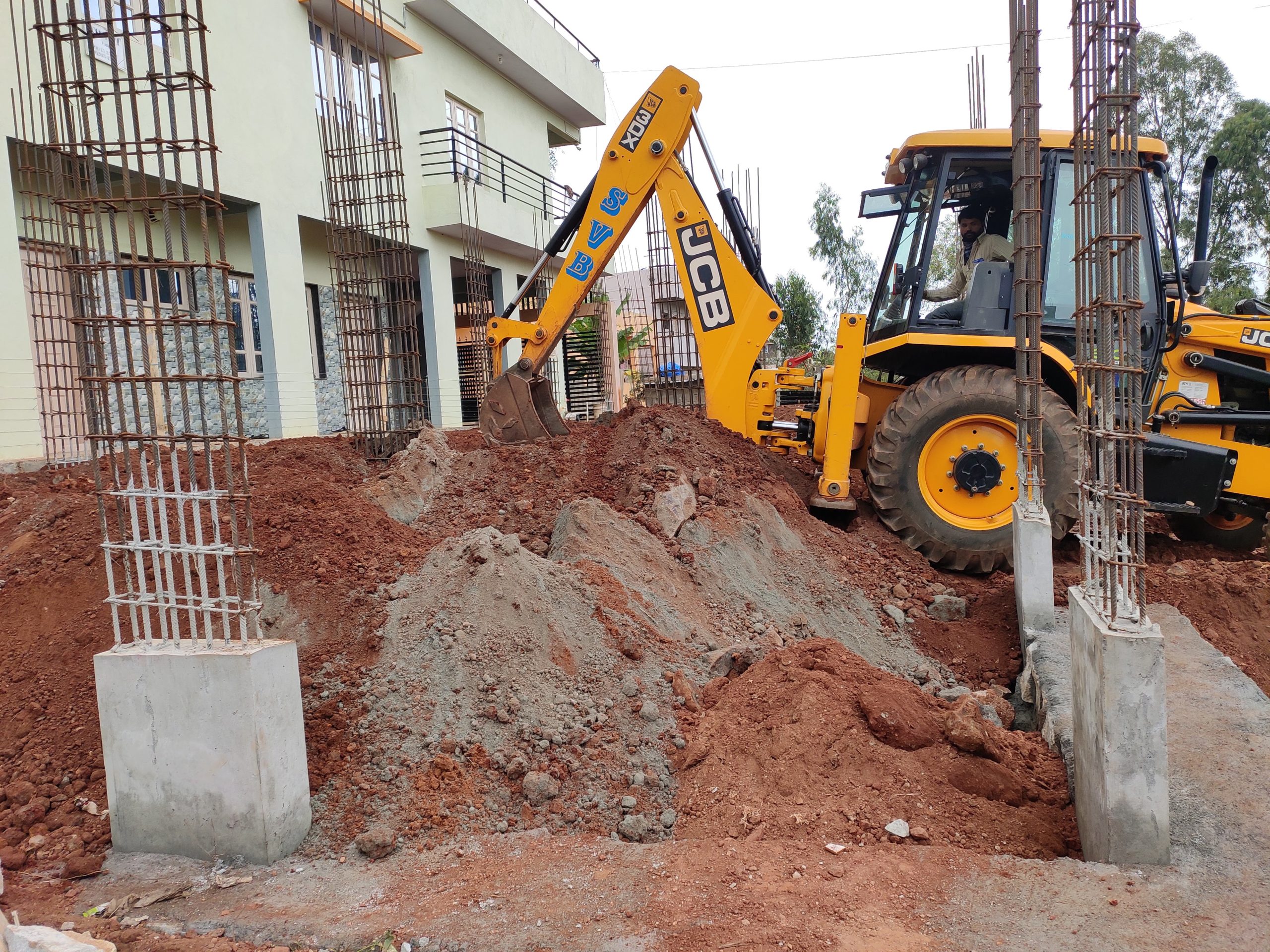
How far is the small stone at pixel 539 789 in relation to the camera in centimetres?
327

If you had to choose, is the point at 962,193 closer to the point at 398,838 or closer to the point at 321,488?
the point at 321,488

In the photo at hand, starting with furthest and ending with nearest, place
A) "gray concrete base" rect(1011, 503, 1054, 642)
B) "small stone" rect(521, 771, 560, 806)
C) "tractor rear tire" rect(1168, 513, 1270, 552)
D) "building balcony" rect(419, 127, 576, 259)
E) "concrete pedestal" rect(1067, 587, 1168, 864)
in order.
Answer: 1. "building balcony" rect(419, 127, 576, 259)
2. "tractor rear tire" rect(1168, 513, 1270, 552)
3. "gray concrete base" rect(1011, 503, 1054, 642)
4. "small stone" rect(521, 771, 560, 806)
5. "concrete pedestal" rect(1067, 587, 1168, 864)

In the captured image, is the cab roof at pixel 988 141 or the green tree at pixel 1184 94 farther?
the green tree at pixel 1184 94

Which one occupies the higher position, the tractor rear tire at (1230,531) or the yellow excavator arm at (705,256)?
the yellow excavator arm at (705,256)

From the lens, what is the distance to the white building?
1020cm

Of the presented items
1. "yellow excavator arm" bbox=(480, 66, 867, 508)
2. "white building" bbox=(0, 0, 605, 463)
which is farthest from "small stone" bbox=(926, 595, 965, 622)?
"white building" bbox=(0, 0, 605, 463)

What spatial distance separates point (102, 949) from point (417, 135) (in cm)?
1452

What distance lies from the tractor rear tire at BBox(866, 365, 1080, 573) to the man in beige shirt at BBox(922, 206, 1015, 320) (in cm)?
48

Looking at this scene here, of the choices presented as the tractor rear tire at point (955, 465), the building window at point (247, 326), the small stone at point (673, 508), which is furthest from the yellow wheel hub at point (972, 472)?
the building window at point (247, 326)

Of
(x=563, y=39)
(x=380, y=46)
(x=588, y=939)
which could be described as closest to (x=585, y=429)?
(x=380, y=46)

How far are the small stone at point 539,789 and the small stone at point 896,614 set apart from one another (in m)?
3.05

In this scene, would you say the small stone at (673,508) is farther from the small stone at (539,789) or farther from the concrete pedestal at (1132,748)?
the concrete pedestal at (1132,748)

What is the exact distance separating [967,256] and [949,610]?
2815 mm

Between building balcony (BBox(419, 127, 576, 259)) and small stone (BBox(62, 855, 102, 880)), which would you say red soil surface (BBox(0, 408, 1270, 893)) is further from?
building balcony (BBox(419, 127, 576, 259))
